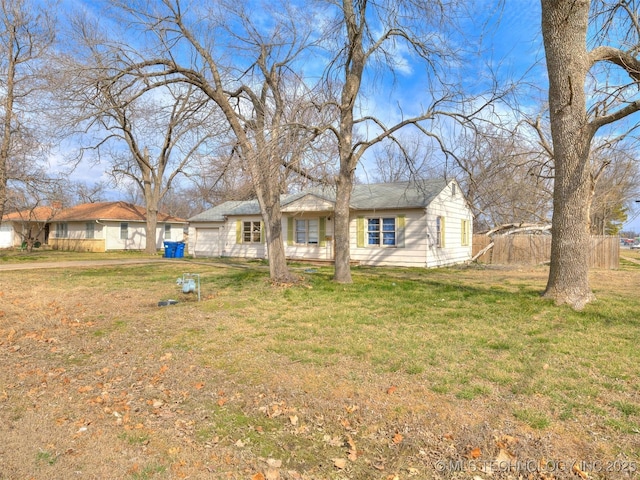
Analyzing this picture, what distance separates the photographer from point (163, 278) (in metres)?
12.9

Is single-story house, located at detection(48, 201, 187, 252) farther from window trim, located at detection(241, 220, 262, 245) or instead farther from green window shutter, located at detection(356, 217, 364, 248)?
green window shutter, located at detection(356, 217, 364, 248)

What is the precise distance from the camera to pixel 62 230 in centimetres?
3259

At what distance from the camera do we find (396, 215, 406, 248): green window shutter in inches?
654

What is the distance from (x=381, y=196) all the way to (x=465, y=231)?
6.26 metres

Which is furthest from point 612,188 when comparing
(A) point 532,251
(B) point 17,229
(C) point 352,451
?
(B) point 17,229

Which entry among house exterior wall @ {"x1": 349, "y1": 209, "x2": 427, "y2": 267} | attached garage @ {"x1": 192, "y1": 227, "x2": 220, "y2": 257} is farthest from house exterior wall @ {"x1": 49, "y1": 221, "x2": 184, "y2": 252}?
house exterior wall @ {"x1": 349, "y1": 209, "x2": 427, "y2": 267}

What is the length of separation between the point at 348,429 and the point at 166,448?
145cm

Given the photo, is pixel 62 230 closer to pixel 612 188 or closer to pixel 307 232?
pixel 307 232

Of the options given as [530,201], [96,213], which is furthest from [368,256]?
[96,213]

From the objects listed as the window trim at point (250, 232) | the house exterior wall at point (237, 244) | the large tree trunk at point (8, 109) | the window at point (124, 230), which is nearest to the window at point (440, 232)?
the house exterior wall at point (237, 244)

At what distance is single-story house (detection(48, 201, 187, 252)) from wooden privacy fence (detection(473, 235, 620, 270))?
74.9 ft

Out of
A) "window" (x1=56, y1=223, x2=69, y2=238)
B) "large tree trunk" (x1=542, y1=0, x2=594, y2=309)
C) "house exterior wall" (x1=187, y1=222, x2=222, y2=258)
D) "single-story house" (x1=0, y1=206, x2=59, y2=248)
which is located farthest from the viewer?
"single-story house" (x1=0, y1=206, x2=59, y2=248)

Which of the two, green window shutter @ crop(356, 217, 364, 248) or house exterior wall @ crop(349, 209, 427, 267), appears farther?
green window shutter @ crop(356, 217, 364, 248)

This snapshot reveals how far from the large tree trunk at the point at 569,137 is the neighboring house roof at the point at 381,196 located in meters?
6.32
